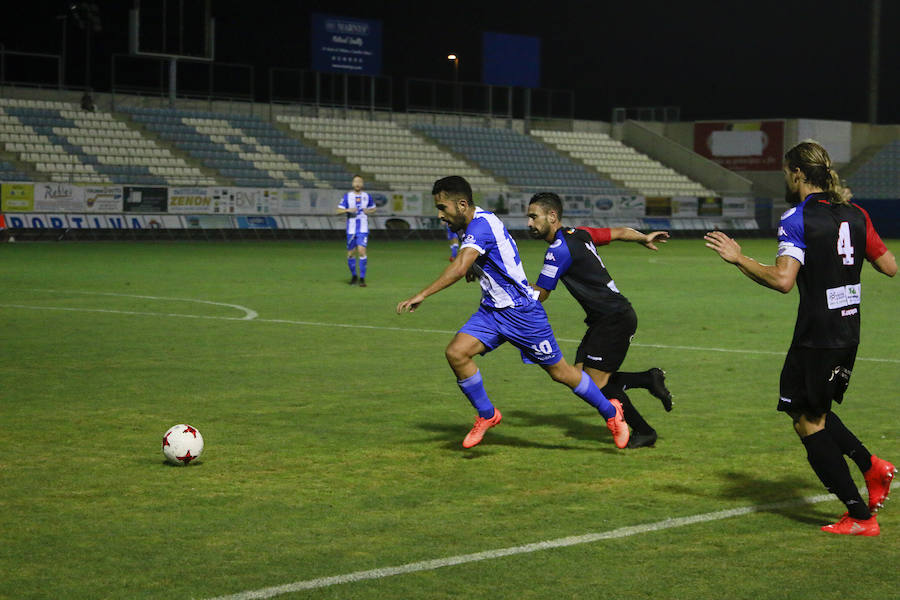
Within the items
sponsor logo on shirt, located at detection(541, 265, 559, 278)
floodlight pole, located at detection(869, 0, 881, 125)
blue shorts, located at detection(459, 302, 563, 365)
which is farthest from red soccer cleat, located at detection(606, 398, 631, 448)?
floodlight pole, located at detection(869, 0, 881, 125)

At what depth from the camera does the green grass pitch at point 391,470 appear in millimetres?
5637

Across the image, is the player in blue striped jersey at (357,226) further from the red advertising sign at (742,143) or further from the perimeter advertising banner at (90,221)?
the red advertising sign at (742,143)

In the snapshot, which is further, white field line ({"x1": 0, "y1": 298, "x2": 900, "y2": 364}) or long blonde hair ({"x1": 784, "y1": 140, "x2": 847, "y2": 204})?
white field line ({"x1": 0, "y1": 298, "x2": 900, "y2": 364})

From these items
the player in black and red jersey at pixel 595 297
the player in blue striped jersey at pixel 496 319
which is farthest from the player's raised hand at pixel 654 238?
the player in blue striped jersey at pixel 496 319

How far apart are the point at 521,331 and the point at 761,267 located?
2490 millimetres

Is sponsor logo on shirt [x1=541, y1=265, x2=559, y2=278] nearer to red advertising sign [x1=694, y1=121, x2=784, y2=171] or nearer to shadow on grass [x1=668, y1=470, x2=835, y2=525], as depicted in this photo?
shadow on grass [x1=668, y1=470, x2=835, y2=525]

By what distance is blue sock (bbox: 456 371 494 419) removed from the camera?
859cm

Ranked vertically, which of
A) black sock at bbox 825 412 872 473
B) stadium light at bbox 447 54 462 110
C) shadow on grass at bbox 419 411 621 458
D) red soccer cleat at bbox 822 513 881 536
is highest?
stadium light at bbox 447 54 462 110

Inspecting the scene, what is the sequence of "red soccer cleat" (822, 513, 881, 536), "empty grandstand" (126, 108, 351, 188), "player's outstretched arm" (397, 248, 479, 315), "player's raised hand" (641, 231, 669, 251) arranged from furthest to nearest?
1. "empty grandstand" (126, 108, 351, 188)
2. "player's raised hand" (641, 231, 669, 251)
3. "player's outstretched arm" (397, 248, 479, 315)
4. "red soccer cleat" (822, 513, 881, 536)

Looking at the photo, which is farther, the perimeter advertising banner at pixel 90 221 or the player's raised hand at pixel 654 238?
the perimeter advertising banner at pixel 90 221

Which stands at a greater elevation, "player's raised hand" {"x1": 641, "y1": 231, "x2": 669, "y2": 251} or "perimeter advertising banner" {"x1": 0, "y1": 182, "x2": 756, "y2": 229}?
"player's raised hand" {"x1": 641, "y1": 231, "x2": 669, "y2": 251}

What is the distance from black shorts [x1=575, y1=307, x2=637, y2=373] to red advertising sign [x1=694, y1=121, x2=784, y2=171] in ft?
177

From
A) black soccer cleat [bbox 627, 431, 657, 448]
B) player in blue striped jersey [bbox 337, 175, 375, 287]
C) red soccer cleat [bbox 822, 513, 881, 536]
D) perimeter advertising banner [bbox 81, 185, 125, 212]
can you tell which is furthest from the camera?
perimeter advertising banner [bbox 81, 185, 125, 212]

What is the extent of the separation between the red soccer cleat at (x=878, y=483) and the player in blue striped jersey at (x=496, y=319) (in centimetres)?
218
